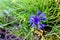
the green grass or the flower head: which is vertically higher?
the green grass

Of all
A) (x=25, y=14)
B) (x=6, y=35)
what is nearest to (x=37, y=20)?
(x=25, y=14)

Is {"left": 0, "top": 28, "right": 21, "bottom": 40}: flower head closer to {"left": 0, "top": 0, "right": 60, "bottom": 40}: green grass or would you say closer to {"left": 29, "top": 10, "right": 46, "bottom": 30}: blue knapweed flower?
{"left": 0, "top": 0, "right": 60, "bottom": 40}: green grass

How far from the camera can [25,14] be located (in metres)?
1.41

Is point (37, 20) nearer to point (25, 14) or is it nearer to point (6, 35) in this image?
point (25, 14)

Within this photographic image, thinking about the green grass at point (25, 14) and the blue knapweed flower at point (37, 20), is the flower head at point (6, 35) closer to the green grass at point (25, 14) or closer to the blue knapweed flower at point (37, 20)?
the green grass at point (25, 14)

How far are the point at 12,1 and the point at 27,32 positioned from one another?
279mm

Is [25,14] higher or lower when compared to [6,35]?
higher

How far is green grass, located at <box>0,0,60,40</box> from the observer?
1.37 meters

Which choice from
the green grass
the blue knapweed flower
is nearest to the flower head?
the green grass

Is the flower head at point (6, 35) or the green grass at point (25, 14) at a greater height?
the green grass at point (25, 14)

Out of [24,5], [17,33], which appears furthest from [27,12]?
[17,33]

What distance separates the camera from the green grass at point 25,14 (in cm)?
137

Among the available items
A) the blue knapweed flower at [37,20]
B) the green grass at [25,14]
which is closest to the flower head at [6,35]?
the green grass at [25,14]

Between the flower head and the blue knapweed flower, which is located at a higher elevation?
the blue knapweed flower
